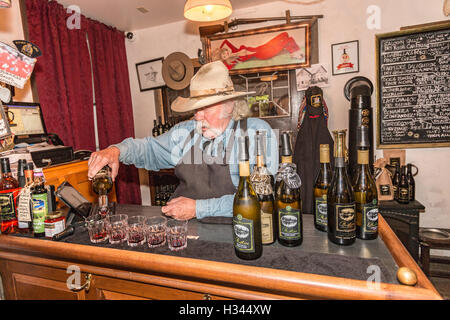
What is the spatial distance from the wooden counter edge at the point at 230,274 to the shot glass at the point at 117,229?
83 millimetres

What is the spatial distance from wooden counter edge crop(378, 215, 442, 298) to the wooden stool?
62.7 inches

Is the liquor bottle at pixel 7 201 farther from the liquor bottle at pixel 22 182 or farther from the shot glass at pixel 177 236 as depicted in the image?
the shot glass at pixel 177 236

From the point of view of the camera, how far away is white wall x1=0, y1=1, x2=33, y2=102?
2.44 m

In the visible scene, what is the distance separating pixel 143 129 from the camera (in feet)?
13.4

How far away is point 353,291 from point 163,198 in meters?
3.37

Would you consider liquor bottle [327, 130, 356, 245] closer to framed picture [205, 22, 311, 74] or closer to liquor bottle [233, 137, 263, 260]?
liquor bottle [233, 137, 263, 260]

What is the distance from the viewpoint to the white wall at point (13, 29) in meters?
2.44

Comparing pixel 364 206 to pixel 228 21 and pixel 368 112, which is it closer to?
pixel 368 112

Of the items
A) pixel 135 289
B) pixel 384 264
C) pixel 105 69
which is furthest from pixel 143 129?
pixel 384 264

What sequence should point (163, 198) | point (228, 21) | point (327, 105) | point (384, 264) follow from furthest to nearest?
point (163, 198) → point (228, 21) → point (327, 105) → point (384, 264)

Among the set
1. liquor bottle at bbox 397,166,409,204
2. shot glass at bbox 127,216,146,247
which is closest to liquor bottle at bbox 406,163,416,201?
liquor bottle at bbox 397,166,409,204

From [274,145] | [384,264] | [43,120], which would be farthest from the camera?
[43,120]

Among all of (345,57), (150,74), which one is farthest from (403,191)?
(150,74)

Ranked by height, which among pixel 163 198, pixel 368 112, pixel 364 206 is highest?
pixel 368 112
